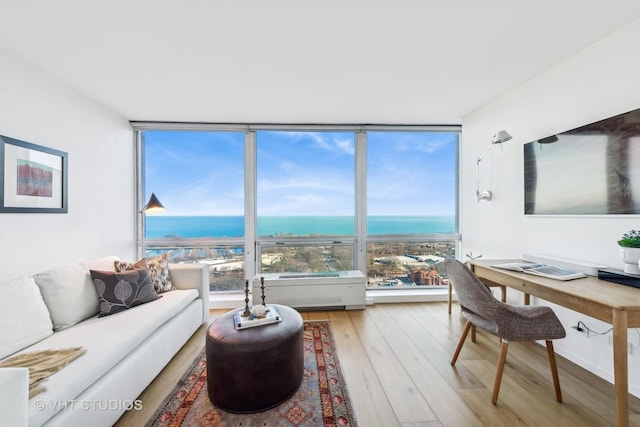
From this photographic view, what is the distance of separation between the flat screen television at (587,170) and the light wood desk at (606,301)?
0.58m

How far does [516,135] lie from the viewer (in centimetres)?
264

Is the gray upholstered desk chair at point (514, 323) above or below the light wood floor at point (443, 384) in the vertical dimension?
above

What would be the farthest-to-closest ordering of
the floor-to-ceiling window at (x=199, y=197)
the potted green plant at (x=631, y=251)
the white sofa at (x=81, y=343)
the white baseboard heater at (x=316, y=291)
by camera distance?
1. the floor-to-ceiling window at (x=199, y=197)
2. the white baseboard heater at (x=316, y=291)
3. the potted green plant at (x=631, y=251)
4. the white sofa at (x=81, y=343)

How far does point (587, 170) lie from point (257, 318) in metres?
2.67

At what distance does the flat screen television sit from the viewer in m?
1.75

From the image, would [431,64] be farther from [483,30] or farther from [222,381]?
[222,381]

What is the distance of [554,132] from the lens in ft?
7.43

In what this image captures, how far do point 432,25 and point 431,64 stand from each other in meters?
0.49

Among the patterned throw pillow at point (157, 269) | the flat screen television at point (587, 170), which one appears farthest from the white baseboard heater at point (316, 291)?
the flat screen television at point (587, 170)

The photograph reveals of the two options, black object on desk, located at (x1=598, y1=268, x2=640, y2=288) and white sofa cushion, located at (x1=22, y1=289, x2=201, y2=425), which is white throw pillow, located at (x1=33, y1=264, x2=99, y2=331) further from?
black object on desk, located at (x1=598, y1=268, x2=640, y2=288)

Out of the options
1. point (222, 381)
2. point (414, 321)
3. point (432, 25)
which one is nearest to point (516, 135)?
point (432, 25)

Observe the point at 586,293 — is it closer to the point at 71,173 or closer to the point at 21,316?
the point at 21,316

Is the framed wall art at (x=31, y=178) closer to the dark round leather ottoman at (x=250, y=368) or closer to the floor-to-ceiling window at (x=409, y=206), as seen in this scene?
the dark round leather ottoman at (x=250, y=368)

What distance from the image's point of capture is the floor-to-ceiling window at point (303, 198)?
3.58m
